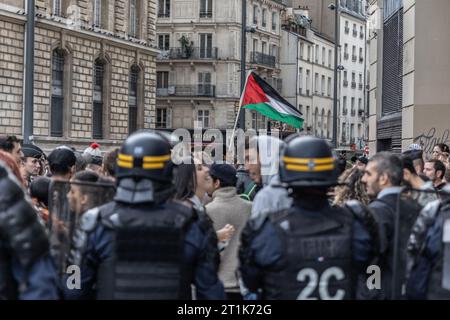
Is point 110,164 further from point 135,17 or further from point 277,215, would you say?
point 135,17

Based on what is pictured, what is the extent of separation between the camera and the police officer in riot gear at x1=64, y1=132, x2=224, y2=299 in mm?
4629

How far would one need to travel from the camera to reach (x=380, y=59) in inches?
1103

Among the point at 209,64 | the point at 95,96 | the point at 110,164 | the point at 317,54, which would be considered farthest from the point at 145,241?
the point at 317,54

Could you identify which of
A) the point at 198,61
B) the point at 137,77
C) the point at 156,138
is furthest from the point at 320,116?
the point at 156,138

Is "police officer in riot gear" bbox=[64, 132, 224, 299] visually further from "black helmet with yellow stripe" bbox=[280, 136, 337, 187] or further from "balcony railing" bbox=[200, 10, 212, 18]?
"balcony railing" bbox=[200, 10, 212, 18]

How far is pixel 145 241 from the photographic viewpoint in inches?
182

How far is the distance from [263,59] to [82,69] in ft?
100

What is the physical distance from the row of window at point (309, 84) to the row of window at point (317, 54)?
1.15 m

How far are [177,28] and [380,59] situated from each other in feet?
128

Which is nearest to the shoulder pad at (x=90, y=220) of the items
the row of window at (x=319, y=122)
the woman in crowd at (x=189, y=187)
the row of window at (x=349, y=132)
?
the woman in crowd at (x=189, y=187)

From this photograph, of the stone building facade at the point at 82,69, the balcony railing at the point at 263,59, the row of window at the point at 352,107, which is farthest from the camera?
the row of window at the point at 352,107

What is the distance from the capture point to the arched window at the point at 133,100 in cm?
4684

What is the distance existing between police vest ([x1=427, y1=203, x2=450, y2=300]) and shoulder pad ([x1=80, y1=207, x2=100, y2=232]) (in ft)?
5.44

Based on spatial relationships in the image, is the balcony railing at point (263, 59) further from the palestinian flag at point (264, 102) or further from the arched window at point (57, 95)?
the palestinian flag at point (264, 102)
